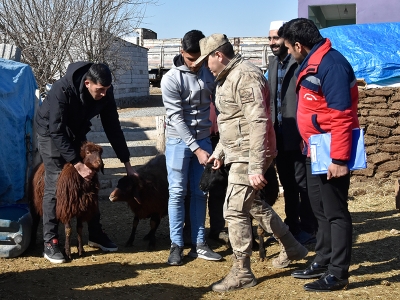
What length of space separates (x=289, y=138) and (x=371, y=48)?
16.2 ft

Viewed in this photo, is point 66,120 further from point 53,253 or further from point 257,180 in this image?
point 257,180

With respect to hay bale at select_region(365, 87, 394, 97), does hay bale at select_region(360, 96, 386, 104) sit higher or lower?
lower

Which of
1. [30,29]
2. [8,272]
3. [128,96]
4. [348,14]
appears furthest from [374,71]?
[128,96]

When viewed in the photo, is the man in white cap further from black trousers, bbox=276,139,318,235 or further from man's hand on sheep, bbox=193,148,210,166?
man's hand on sheep, bbox=193,148,210,166

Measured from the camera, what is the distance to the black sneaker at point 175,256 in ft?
19.7

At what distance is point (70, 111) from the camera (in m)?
6.12

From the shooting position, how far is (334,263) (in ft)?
16.4

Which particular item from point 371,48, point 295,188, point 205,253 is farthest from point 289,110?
point 371,48

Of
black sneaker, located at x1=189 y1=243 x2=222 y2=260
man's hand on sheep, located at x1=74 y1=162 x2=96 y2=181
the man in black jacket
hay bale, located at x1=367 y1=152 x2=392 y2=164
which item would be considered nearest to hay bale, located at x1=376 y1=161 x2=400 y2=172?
hay bale, located at x1=367 y1=152 x2=392 y2=164

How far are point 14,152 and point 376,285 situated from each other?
5.05m

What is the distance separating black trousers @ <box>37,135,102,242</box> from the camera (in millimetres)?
6211

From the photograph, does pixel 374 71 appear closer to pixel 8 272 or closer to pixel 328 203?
pixel 328 203

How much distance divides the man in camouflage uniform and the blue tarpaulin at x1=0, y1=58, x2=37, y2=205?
3.84m

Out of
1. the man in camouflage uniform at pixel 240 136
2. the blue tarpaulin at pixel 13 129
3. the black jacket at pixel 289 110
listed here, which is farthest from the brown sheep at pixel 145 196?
the blue tarpaulin at pixel 13 129
